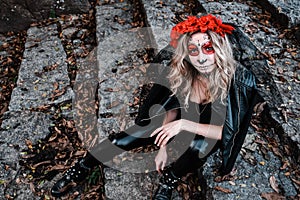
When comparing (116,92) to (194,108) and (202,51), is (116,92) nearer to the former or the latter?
(194,108)

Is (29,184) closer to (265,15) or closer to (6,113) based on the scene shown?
(6,113)

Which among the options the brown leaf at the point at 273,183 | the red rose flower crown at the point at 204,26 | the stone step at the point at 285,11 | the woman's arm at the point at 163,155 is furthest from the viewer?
the stone step at the point at 285,11

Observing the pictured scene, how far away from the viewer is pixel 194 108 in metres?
3.20

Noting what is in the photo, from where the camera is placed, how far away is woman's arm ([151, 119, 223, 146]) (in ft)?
Result: 9.77

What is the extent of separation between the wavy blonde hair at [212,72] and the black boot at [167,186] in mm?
637

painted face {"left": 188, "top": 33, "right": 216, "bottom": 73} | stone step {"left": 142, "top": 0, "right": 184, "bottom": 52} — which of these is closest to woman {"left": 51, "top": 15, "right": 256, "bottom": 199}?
painted face {"left": 188, "top": 33, "right": 216, "bottom": 73}

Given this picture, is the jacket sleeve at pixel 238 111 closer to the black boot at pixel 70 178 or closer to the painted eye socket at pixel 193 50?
the painted eye socket at pixel 193 50

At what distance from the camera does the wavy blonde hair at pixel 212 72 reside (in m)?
2.79

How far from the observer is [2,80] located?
16.7ft

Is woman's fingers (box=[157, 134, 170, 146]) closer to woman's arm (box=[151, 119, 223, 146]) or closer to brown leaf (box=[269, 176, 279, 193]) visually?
woman's arm (box=[151, 119, 223, 146])

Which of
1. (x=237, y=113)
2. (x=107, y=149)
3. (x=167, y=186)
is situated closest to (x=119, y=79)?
(x=107, y=149)

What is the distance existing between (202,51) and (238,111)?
558 millimetres

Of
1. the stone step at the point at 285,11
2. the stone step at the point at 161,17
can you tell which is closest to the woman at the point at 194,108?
the stone step at the point at 161,17

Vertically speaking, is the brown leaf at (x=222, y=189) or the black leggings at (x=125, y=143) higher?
the black leggings at (x=125, y=143)
